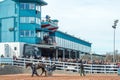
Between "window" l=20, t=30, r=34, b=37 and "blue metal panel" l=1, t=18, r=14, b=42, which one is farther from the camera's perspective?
"blue metal panel" l=1, t=18, r=14, b=42

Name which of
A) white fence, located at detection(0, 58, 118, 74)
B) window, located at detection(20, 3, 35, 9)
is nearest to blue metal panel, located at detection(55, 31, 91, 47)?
window, located at detection(20, 3, 35, 9)

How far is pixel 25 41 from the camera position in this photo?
6103cm

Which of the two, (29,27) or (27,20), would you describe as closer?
(29,27)

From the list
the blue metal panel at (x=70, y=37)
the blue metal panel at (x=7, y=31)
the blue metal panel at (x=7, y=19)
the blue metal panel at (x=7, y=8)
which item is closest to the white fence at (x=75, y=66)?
the blue metal panel at (x=7, y=19)

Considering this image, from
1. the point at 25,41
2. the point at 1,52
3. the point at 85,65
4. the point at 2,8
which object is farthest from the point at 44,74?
the point at 2,8

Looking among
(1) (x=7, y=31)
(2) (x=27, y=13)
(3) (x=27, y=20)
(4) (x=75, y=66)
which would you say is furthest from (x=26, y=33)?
(4) (x=75, y=66)

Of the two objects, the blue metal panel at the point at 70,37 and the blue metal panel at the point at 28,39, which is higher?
the blue metal panel at the point at 70,37

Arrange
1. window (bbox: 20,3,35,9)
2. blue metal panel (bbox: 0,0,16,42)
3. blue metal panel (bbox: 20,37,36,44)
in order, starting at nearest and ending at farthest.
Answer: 1. blue metal panel (bbox: 20,37,36,44)
2. window (bbox: 20,3,35,9)
3. blue metal panel (bbox: 0,0,16,42)

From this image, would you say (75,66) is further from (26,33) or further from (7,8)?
(7,8)

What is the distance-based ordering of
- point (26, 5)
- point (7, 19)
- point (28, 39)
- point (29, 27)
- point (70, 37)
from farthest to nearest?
point (70, 37) → point (7, 19) → point (29, 27) → point (28, 39) → point (26, 5)

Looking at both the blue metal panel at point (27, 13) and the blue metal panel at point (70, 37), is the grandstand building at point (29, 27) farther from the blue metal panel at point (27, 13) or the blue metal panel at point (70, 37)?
the blue metal panel at point (70, 37)

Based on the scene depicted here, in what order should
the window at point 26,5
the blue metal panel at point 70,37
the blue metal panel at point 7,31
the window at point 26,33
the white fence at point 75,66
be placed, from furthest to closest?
the blue metal panel at point 70,37
the blue metal panel at point 7,31
the window at point 26,33
the window at point 26,5
the white fence at point 75,66

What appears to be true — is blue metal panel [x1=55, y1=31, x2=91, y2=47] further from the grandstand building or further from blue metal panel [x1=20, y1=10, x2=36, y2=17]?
blue metal panel [x1=20, y1=10, x2=36, y2=17]

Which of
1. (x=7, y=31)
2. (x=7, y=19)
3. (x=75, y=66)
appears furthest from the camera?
(x=7, y=31)
